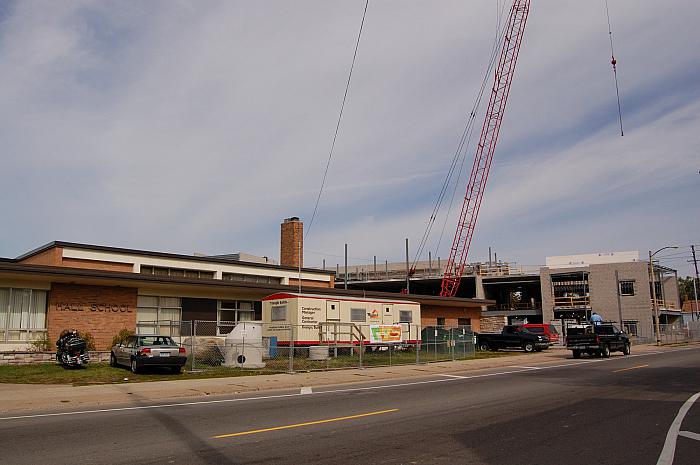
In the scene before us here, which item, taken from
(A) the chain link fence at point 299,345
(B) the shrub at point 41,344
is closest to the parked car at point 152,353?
(A) the chain link fence at point 299,345

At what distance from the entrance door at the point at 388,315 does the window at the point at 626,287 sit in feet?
156

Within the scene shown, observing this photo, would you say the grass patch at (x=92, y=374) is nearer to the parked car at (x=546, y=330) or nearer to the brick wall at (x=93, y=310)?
the brick wall at (x=93, y=310)

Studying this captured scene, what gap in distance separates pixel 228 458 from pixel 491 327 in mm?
71473

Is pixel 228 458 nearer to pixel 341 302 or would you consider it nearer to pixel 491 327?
pixel 341 302

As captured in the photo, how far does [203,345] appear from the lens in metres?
28.4

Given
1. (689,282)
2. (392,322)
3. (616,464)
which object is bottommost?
(616,464)

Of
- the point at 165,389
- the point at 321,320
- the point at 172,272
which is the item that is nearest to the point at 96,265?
the point at 172,272

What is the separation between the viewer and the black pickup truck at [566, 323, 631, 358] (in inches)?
1383

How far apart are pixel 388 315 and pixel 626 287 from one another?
159 feet

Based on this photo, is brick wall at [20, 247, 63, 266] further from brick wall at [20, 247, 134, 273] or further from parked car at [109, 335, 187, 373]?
parked car at [109, 335, 187, 373]

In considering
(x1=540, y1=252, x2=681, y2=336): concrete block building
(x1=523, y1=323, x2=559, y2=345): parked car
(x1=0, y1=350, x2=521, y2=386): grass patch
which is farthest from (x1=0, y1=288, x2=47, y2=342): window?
(x1=540, y1=252, x2=681, y2=336): concrete block building

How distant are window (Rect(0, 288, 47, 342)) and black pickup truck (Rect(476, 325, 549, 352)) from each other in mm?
29022

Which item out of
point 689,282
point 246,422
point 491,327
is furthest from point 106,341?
point 689,282

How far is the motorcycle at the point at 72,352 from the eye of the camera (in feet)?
77.2
